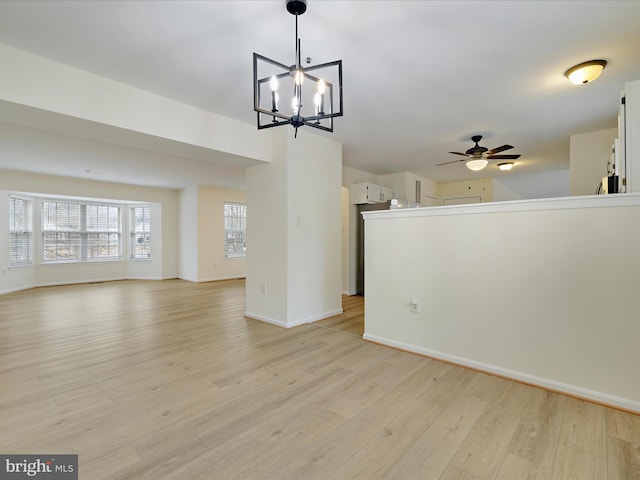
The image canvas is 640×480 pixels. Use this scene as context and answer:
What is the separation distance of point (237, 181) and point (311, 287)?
14.3 feet

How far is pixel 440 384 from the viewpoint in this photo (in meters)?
2.42

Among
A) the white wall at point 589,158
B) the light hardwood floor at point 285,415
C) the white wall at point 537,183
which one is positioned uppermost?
the white wall at point 537,183

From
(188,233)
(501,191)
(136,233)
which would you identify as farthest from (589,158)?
(136,233)

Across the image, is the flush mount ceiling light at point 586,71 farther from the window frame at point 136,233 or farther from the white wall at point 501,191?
the window frame at point 136,233

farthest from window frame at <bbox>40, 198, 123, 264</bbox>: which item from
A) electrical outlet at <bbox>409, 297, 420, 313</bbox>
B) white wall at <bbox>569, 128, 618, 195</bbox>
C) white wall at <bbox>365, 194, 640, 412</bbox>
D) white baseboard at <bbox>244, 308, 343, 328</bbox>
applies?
white wall at <bbox>569, 128, 618, 195</bbox>

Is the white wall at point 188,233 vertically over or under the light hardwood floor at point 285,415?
over

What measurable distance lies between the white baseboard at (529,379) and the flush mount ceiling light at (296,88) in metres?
2.32

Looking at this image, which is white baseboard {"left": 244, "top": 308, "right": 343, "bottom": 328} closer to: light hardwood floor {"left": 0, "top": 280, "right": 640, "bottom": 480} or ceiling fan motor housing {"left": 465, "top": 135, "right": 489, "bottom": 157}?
light hardwood floor {"left": 0, "top": 280, "right": 640, "bottom": 480}

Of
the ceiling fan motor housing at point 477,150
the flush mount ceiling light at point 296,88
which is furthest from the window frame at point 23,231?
the ceiling fan motor housing at point 477,150

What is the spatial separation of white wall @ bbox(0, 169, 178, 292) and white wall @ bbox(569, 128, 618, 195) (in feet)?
29.6

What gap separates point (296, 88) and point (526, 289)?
2.39 m

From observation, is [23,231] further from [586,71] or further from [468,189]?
[468,189]

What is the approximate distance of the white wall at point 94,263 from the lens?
613 centimetres

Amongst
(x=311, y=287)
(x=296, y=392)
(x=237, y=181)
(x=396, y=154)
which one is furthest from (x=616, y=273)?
(x=237, y=181)
